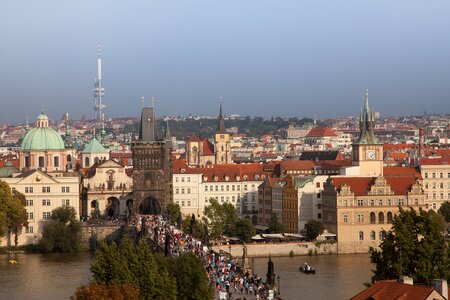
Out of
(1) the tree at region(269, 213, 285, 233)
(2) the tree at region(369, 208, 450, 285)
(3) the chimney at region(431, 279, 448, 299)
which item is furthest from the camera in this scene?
(1) the tree at region(269, 213, 285, 233)

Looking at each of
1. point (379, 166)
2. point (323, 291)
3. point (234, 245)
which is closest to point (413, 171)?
point (379, 166)

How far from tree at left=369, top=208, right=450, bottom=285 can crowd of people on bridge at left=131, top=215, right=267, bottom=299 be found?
4.63 m

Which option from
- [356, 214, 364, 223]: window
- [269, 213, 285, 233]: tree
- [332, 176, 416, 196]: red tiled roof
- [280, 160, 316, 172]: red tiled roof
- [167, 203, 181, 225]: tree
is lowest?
[269, 213, 285, 233]: tree

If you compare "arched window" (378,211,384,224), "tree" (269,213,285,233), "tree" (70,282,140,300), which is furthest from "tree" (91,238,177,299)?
"tree" (269,213,285,233)

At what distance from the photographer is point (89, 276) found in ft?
227

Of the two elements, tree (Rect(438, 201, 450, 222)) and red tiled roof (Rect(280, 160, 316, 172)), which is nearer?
tree (Rect(438, 201, 450, 222))

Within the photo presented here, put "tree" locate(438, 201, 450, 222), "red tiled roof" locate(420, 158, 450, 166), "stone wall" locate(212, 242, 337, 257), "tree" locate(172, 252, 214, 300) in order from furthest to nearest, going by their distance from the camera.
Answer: "red tiled roof" locate(420, 158, 450, 166) → "tree" locate(438, 201, 450, 222) → "stone wall" locate(212, 242, 337, 257) → "tree" locate(172, 252, 214, 300)

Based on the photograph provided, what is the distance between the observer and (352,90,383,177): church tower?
99.2m

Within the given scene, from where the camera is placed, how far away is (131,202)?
345 ft

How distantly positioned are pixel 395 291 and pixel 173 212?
59.1 m

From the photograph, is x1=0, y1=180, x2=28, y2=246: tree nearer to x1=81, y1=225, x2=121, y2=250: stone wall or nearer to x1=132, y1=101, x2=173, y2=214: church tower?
x1=81, y1=225, x2=121, y2=250: stone wall

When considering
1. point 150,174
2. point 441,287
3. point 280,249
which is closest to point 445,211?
point 280,249

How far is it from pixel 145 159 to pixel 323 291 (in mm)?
41192

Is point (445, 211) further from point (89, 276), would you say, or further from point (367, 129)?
point (89, 276)
